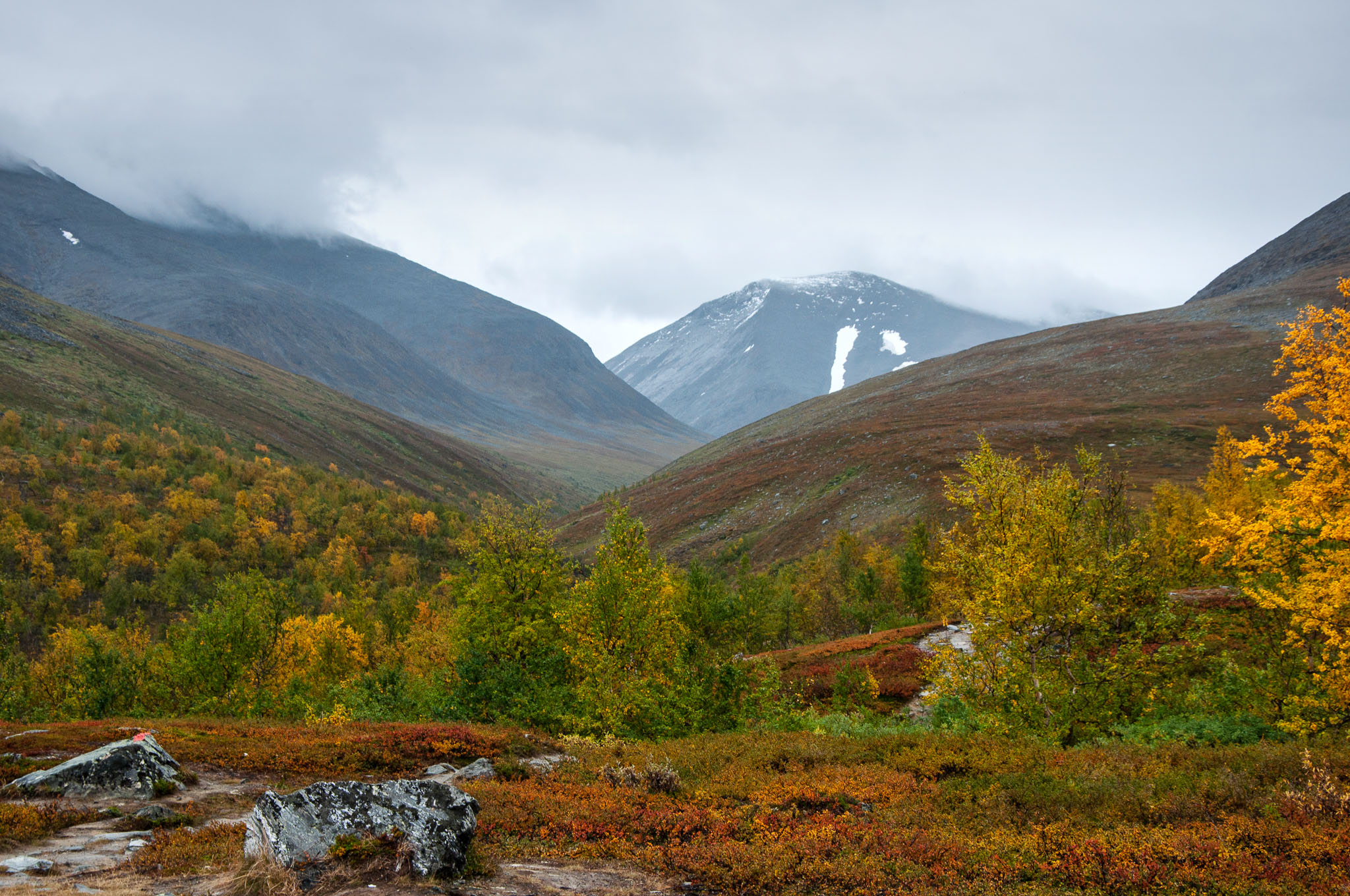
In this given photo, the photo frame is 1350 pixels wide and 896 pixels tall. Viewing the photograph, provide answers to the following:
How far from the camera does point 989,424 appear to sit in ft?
316

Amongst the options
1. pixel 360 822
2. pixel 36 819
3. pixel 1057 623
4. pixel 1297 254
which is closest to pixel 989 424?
pixel 1057 623

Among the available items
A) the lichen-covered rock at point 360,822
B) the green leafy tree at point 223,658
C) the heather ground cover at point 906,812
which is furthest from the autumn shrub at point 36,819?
the green leafy tree at point 223,658

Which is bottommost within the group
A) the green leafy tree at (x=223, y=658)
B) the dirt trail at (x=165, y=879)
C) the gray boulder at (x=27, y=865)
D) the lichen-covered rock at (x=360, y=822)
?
the green leafy tree at (x=223, y=658)

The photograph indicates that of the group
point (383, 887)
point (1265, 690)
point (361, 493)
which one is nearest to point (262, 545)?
point (361, 493)

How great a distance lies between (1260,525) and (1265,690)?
373cm

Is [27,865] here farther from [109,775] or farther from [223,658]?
[223,658]

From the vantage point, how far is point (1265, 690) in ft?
47.9

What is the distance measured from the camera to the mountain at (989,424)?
8200 centimetres

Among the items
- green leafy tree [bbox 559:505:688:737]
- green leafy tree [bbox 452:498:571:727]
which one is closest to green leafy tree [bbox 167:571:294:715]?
green leafy tree [bbox 452:498:571:727]

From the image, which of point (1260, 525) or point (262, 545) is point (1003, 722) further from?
point (262, 545)

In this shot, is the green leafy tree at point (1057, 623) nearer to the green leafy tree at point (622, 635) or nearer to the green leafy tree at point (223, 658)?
the green leafy tree at point (622, 635)

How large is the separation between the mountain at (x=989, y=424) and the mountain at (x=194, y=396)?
5790 cm

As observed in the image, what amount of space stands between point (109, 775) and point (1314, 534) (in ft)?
81.0

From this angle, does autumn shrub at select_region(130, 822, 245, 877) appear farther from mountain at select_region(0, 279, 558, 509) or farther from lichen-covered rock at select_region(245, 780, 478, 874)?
mountain at select_region(0, 279, 558, 509)
